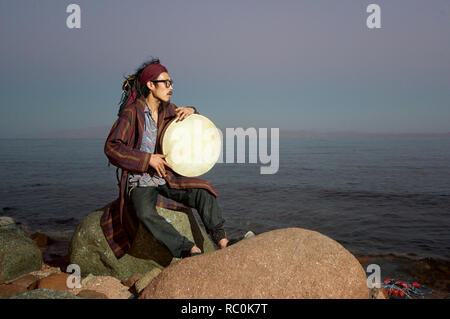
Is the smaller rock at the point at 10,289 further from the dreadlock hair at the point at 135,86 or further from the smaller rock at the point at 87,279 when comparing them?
the dreadlock hair at the point at 135,86

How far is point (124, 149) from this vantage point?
4.27 m

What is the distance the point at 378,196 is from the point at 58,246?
36.7 feet

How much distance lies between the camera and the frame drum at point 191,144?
14.0ft

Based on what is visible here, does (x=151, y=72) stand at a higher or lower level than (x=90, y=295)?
higher

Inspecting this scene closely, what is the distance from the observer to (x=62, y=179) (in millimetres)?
19484

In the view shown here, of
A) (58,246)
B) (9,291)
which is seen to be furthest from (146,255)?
(58,246)

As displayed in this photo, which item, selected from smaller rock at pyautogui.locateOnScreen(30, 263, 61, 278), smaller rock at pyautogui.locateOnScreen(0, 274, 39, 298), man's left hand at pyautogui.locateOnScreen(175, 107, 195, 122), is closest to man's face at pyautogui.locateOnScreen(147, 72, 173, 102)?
man's left hand at pyautogui.locateOnScreen(175, 107, 195, 122)

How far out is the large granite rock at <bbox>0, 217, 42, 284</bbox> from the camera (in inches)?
201

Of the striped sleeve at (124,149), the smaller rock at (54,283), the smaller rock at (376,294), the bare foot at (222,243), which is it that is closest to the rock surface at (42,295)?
the smaller rock at (54,283)

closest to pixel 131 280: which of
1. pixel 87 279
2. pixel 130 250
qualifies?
pixel 130 250

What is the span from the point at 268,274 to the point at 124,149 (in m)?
2.15

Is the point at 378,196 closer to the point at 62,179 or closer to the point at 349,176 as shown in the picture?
the point at 349,176

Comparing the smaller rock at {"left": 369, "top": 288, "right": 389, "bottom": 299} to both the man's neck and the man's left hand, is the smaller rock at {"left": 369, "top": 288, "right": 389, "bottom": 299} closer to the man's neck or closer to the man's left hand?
the man's left hand

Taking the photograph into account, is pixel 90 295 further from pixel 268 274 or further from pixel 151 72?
pixel 151 72
